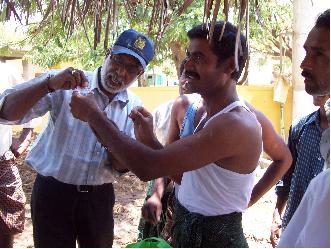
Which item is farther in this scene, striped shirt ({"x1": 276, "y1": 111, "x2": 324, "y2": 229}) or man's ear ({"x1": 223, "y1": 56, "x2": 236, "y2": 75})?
striped shirt ({"x1": 276, "y1": 111, "x2": 324, "y2": 229})

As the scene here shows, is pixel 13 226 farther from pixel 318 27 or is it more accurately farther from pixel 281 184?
pixel 318 27

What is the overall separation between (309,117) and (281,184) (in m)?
0.49

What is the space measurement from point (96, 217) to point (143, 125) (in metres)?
0.76

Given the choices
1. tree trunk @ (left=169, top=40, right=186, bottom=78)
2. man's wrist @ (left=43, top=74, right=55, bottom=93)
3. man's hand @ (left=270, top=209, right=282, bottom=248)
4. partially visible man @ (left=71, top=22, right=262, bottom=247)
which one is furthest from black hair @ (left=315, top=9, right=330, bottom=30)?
tree trunk @ (left=169, top=40, right=186, bottom=78)

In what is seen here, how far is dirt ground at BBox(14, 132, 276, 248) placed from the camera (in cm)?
450

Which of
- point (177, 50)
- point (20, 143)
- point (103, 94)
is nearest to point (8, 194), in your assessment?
point (20, 143)

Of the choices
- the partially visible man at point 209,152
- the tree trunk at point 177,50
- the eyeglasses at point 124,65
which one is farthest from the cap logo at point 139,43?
the tree trunk at point 177,50

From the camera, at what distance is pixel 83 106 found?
1.93 meters

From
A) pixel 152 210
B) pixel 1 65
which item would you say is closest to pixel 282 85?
pixel 1 65

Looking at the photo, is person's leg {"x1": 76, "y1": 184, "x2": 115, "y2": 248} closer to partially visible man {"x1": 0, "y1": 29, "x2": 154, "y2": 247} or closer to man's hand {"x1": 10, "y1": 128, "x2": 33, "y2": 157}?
partially visible man {"x1": 0, "y1": 29, "x2": 154, "y2": 247}

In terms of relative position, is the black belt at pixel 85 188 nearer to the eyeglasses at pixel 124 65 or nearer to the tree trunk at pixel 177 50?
the eyeglasses at pixel 124 65

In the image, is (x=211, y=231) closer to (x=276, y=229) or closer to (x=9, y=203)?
(x=276, y=229)

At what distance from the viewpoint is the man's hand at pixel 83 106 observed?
6.26ft

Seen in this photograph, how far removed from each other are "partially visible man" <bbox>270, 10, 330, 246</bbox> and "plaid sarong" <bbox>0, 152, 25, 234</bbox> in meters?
2.06
